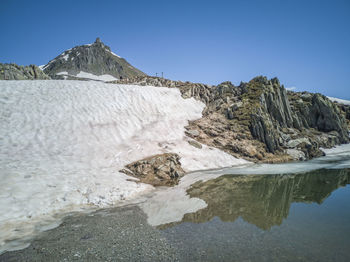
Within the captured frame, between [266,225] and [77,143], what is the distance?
2000 cm

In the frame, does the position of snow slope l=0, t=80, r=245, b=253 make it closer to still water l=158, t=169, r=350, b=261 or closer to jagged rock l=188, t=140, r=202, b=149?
jagged rock l=188, t=140, r=202, b=149

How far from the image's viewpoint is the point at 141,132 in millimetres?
27250

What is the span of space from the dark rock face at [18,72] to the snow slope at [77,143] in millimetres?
13282

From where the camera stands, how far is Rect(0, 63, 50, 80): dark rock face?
40.8m

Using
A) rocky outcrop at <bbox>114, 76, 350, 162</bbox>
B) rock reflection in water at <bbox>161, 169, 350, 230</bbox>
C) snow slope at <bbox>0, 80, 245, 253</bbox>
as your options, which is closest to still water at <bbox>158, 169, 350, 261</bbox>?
rock reflection in water at <bbox>161, 169, 350, 230</bbox>

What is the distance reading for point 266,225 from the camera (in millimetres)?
8609

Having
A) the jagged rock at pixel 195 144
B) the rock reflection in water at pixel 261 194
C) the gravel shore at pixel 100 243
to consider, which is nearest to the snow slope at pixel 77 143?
the jagged rock at pixel 195 144

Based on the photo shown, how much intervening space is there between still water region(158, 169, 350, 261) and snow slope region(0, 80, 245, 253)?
20.3ft

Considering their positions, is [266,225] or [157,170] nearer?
[266,225]

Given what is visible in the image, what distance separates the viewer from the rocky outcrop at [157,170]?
17.5 m

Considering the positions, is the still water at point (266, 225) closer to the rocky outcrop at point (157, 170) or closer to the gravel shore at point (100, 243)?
the gravel shore at point (100, 243)

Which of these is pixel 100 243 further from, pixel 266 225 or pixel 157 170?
pixel 157 170

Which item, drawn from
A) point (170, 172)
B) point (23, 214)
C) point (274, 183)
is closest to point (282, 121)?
point (274, 183)

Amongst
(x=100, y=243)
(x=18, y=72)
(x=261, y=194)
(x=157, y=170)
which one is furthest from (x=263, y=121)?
(x=18, y=72)
